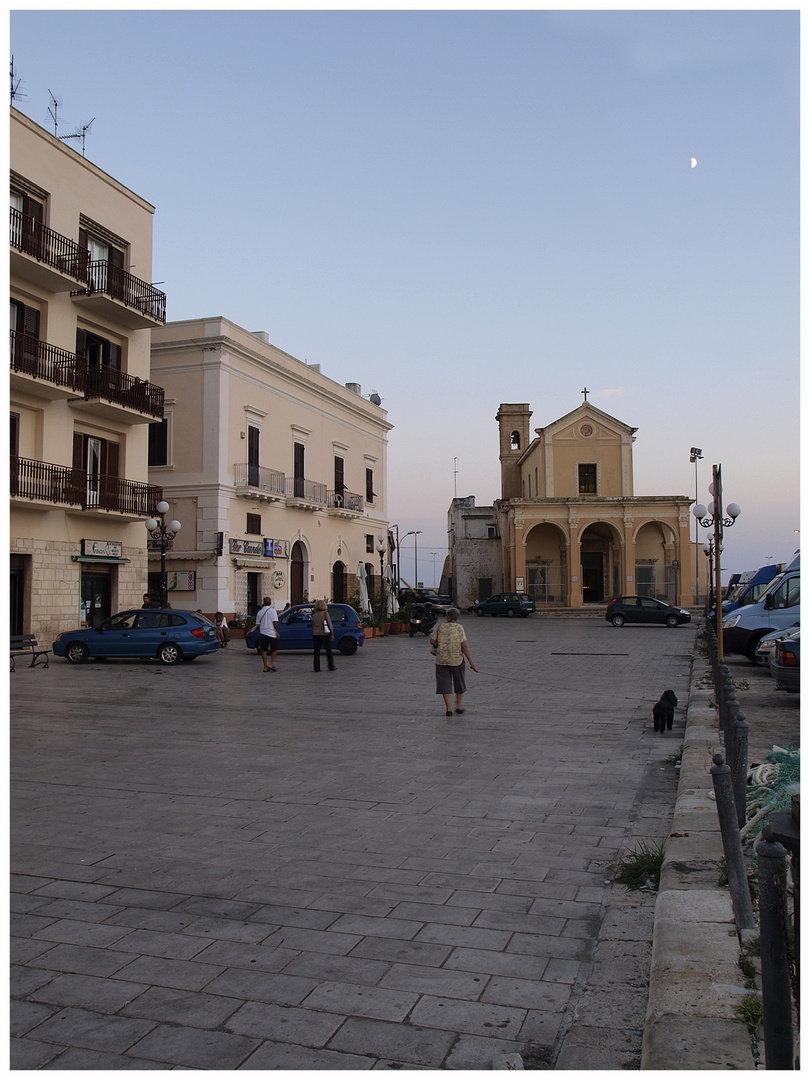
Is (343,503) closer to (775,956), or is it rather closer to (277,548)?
(277,548)

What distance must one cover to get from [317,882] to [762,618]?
15357 millimetres

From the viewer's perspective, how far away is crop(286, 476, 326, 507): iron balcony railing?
3418 cm

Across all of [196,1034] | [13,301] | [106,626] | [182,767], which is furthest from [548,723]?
[13,301]

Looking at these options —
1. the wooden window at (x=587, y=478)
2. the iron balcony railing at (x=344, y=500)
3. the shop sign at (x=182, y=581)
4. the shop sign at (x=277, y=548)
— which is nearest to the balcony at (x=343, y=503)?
the iron balcony railing at (x=344, y=500)

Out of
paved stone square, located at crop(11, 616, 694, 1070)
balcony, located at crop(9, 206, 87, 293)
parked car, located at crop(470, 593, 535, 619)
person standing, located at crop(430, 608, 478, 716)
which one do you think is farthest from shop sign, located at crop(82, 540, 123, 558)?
parked car, located at crop(470, 593, 535, 619)

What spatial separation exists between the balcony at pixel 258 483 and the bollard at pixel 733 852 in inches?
1078

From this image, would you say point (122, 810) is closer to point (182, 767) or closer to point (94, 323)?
point (182, 767)

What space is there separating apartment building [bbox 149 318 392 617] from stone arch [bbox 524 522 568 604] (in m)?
15.9

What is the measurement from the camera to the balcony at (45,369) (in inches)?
822

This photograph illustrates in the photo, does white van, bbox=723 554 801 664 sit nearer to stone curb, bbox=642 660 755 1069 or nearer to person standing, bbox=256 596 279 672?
person standing, bbox=256 596 279 672

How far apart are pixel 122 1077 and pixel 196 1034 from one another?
40 centimetres

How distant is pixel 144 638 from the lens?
754 inches

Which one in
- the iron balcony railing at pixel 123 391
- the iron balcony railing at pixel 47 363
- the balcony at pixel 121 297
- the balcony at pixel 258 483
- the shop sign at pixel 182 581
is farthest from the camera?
the balcony at pixel 258 483

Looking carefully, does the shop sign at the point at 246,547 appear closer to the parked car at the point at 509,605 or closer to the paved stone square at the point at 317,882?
the parked car at the point at 509,605
